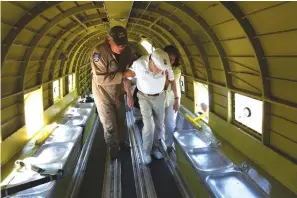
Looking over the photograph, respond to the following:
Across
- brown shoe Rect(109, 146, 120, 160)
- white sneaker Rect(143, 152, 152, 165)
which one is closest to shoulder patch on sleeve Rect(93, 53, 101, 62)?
brown shoe Rect(109, 146, 120, 160)

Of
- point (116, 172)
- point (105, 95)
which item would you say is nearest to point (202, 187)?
point (116, 172)

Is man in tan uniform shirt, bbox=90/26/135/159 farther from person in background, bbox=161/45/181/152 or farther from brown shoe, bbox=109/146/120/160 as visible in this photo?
person in background, bbox=161/45/181/152

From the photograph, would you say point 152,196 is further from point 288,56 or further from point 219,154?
point 288,56

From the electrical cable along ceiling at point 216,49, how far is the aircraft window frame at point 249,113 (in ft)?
0.41

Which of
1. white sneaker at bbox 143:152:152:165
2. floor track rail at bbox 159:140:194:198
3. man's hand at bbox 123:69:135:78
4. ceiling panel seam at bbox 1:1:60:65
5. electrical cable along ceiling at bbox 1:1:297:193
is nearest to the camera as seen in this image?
electrical cable along ceiling at bbox 1:1:297:193

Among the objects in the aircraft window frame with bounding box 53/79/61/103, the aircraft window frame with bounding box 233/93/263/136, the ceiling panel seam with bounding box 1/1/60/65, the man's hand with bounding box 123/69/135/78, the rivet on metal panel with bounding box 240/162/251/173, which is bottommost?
the rivet on metal panel with bounding box 240/162/251/173

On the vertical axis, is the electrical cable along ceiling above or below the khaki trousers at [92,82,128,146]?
above

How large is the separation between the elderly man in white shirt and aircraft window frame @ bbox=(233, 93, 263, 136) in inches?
48.3

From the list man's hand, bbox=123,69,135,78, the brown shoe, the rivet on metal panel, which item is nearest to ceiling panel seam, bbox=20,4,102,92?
man's hand, bbox=123,69,135,78

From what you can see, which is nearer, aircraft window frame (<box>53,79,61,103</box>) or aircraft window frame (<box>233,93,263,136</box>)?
aircraft window frame (<box>233,93,263,136</box>)

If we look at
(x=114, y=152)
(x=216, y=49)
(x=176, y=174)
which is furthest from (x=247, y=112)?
(x=114, y=152)

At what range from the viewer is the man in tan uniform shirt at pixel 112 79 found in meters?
4.69

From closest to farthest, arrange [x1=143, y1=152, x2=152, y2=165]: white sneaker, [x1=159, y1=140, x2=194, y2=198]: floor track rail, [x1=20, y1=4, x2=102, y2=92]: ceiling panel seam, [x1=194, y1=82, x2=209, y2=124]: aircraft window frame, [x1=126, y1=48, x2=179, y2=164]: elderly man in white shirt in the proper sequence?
[x1=159, y1=140, x2=194, y2=198]: floor track rail, [x1=126, y1=48, x2=179, y2=164]: elderly man in white shirt, [x1=143, y1=152, x2=152, y2=165]: white sneaker, [x1=20, y1=4, x2=102, y2=92]: ceiling panel seam, [x1=194, y1=82, x2=209, y2=124]: aircraft window frame

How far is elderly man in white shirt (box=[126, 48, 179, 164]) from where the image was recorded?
4488 millimetres
